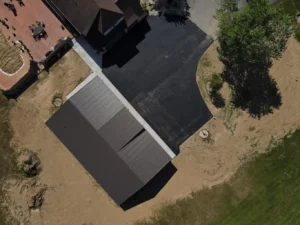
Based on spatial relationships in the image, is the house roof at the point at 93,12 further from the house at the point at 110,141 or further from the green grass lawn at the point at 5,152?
the green grass lawn at the point at 5,152

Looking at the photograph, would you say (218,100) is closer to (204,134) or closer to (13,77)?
(204,134)

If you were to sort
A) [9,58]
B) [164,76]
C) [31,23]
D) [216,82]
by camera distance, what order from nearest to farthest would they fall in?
[216,82] → [164,76] → [9,58] → [31,23]

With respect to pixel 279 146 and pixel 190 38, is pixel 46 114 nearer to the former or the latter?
pixel 190 38

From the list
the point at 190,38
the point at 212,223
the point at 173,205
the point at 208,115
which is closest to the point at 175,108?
the point at 208,115

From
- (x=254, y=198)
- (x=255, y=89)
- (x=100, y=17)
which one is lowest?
(x=254, y=198)


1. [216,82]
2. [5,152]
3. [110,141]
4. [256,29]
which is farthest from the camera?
[5,152]

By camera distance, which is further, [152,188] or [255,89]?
[255,89]

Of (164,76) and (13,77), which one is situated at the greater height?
(13,77)

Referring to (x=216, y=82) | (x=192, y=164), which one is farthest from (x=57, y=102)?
(x=216, y=82)
